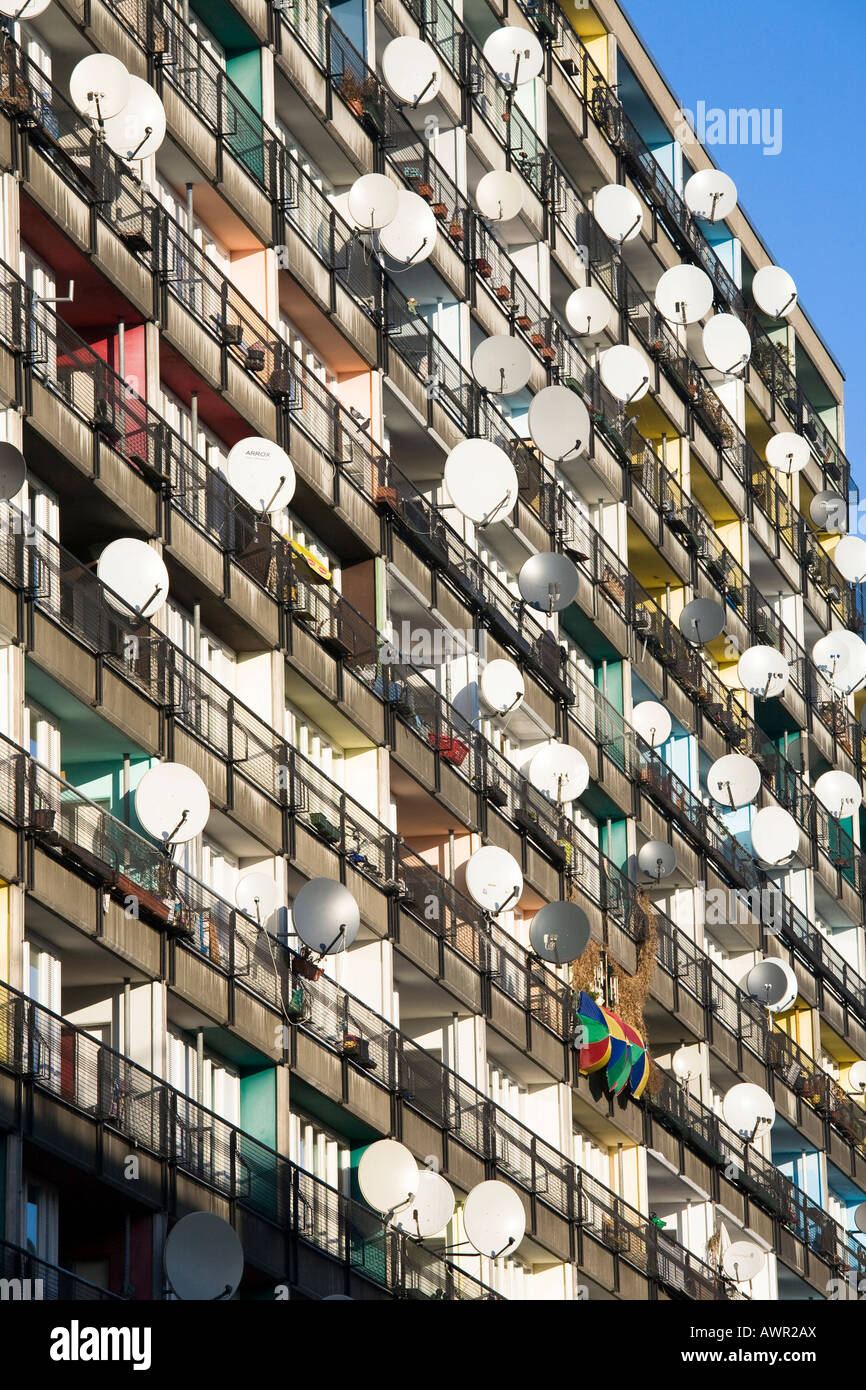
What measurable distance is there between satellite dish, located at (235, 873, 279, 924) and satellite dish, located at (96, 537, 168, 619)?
601cm

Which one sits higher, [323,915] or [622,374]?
[622,374]

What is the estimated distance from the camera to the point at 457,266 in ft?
197

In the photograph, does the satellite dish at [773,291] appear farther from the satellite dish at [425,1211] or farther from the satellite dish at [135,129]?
the satellite dish at [425,1211]

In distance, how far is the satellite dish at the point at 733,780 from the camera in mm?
70062

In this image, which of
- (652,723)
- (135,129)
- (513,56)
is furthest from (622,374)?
(135,129)

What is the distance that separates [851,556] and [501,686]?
31945mm

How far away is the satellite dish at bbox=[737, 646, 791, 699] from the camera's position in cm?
7306

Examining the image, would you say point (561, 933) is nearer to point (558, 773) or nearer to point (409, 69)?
point (558, 773)

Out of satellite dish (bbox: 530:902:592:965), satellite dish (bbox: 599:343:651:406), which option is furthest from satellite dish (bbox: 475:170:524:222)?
satellite dish (bbox: 530:902:592:965)

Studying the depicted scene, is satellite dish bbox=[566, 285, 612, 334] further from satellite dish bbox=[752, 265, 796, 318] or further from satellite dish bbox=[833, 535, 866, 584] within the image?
satellite dish bbox=[833, 535, 866, 584]

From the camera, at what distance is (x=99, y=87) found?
43.1m

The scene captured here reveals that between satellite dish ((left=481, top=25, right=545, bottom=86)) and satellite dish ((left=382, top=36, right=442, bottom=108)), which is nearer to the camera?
satellite dish ((left=382, top=36, right=442, bottom=108))
